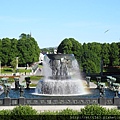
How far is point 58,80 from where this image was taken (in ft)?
83.8

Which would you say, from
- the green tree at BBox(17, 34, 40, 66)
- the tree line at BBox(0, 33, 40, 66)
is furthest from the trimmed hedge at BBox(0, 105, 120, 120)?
the green tree at BBox(17, 34, 40, 66)

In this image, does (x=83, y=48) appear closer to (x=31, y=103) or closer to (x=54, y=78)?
(x=54, y=78)

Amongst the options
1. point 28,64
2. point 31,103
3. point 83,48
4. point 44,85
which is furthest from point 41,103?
point 28,64

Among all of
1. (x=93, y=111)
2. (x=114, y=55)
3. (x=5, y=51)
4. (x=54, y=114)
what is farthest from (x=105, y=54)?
(x=54, y=114)

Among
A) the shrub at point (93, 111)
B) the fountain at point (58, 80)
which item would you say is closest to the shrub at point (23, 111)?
the shrub at point (93, 111)

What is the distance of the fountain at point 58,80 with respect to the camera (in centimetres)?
2511

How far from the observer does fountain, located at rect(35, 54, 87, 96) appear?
2511 cm

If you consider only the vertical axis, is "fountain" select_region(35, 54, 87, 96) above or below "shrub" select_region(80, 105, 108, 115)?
above

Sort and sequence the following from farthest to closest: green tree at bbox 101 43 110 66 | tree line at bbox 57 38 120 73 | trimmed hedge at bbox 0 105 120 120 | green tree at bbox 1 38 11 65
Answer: green tree at bbox 101 43 110 66
green tree at bbox 1 38 11 65
tree line at bbox 57 38 120 73
trimmed hedge at bbox 0 105 120 120

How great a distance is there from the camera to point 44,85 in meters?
25.5

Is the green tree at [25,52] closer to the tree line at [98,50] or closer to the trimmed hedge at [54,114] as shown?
the tree line at [98,50]

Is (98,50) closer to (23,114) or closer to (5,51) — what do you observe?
(5,51)

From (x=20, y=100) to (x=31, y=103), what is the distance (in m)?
0.68

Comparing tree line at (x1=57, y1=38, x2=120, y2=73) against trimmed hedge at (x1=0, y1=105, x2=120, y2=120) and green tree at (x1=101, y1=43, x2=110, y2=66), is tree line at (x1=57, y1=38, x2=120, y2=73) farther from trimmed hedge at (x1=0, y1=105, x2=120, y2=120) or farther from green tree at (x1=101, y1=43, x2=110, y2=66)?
trimmed hedge at (x1=0, y1=105, x2=120, y2=120)
